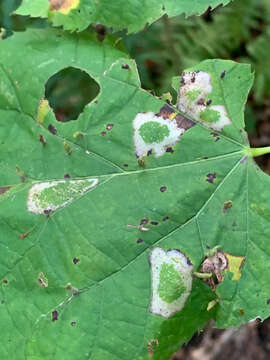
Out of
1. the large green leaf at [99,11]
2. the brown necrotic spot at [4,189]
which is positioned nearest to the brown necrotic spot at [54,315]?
the brown necrotic spot at [4,189]

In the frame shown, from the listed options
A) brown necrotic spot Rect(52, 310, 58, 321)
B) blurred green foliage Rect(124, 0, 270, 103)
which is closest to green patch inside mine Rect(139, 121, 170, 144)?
brown necrotic spot Rect(52, 310, 58, 321)

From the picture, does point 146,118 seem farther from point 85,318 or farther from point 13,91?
point 85,318

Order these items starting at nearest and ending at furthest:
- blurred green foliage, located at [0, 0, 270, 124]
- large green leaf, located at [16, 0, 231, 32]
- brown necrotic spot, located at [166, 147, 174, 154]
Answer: brown necrotic spot, located at [166, 147, 174, 154] < large green leaf, located at [16, 0, 231, 32] < blurred green foliage, located at [0, 0, 270, 124]

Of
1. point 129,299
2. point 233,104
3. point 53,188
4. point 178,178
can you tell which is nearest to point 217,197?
point 178,178

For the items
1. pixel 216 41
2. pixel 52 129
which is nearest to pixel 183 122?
pixel 52 129

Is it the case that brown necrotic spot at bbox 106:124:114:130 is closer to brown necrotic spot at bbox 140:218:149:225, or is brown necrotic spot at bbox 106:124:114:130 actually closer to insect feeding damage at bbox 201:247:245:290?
brown necrotic spot at bbox 140:218:149:225

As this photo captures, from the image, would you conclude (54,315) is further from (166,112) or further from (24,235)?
(166,112)

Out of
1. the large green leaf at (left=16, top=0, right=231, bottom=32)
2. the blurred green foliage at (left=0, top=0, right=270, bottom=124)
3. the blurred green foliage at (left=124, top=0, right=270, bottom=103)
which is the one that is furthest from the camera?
the blurred green foliage at (left=124, top=0, right=270, bottom=103)
